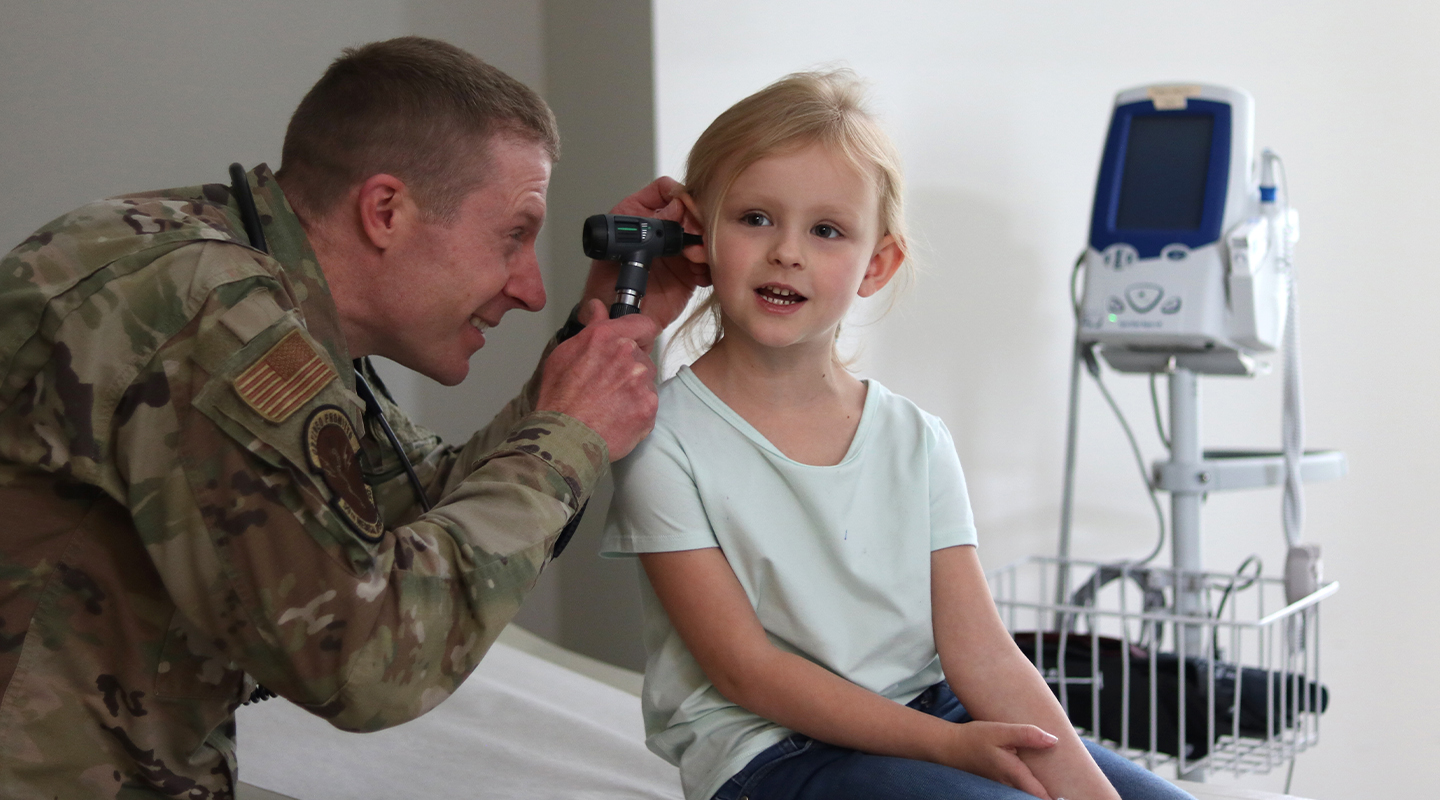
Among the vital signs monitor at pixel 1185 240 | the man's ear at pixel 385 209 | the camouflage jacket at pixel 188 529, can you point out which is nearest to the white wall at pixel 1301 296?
the vital signs monitor at pixel 1185 240

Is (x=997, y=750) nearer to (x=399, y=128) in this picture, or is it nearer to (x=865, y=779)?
(x=865, y=779)

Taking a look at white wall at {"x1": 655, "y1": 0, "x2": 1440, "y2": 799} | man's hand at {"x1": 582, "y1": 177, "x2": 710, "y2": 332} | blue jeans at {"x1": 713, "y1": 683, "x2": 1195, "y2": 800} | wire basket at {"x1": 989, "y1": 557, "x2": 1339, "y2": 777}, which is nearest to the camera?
blue jeans at {"x1": 713, "y1": 683, "x2": 1195, "y2": 800}

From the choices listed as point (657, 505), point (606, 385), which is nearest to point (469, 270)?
point (606, 385)

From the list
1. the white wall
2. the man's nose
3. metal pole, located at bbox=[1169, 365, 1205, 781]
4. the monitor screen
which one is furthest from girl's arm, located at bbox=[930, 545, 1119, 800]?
the white wall

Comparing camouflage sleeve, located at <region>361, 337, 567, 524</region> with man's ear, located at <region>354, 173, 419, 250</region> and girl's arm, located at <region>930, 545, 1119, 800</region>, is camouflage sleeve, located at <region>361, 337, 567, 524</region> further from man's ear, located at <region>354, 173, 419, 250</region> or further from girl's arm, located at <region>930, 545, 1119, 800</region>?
girl's arm, located at <region>930, 545, 1119, 800</region>

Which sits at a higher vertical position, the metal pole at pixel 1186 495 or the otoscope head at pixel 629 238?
the otoscope head at pixel 629 238

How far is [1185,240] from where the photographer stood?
206cm

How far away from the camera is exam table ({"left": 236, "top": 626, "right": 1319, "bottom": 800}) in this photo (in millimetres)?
1439

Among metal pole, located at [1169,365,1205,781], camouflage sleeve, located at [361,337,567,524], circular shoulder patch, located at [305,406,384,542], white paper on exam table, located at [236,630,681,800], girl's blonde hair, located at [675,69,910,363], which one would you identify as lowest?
white paper on exam table, located at [236,630,681,800]

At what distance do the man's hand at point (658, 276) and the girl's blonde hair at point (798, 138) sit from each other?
0.06m

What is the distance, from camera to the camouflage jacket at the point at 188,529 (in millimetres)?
902

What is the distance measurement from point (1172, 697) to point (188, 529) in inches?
59.7

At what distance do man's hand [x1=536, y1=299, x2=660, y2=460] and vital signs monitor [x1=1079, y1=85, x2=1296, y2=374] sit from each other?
1.16 metres

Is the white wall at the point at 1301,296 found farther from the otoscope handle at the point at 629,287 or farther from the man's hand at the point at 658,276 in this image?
the otoscope handle at the point at 629,287
